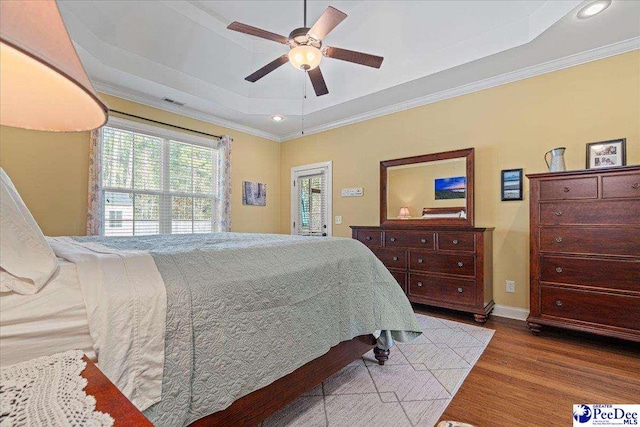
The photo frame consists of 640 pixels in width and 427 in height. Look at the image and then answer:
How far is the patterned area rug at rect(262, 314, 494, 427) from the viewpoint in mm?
1613

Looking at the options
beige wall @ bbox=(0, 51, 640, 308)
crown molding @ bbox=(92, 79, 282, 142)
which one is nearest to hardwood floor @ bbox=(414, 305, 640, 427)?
beige wall @ bbox=(0, 51, 640, 308)

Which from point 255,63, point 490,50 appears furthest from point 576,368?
point 255,63

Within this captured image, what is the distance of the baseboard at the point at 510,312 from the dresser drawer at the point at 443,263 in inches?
25.1

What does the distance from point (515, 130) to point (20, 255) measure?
4031 millimetres

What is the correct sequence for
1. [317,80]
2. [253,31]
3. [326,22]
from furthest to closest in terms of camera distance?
1. [317,80]
2. [253,31]
3. [326,22]

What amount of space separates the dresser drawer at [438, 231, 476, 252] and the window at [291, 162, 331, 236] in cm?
204

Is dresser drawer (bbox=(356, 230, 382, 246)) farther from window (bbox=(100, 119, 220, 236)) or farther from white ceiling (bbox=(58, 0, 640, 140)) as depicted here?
window (bbox=(100, 119, 220, 236))

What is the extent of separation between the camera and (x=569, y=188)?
2.62m

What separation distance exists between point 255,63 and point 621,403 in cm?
450

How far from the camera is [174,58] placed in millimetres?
3506

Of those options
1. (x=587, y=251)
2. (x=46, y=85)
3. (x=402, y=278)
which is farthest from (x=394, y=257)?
(x=46, y=85)

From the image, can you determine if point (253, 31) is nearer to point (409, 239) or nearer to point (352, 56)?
point (352, 56)

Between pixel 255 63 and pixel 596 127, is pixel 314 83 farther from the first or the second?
pixel 596 127

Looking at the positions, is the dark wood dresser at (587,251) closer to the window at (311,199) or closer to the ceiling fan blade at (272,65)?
the ceiling fan blade at (272,65)
